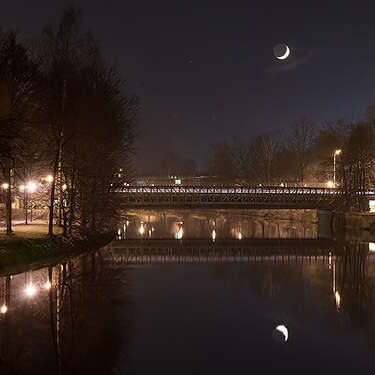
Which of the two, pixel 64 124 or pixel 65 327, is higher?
pixel 64 124

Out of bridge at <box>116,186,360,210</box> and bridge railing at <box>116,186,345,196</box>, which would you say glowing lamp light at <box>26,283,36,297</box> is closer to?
bridge at <box>116,186,360,210</box>

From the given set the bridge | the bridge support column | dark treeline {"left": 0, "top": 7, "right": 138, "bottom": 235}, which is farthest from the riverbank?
the bridge support column

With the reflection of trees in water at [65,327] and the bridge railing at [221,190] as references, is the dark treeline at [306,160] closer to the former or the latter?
the bridge railing at [221,190]

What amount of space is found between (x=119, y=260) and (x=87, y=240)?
16.6ft

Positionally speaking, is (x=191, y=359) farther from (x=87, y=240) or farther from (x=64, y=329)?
(x=87, y=240)

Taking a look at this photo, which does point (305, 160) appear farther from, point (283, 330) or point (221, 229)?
point (283, 330)

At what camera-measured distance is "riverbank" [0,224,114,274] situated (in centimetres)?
2436

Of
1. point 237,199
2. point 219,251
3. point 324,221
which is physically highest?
point 237,199

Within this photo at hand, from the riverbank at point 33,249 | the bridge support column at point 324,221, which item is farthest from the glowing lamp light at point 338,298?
the bridge support column at point 324,221

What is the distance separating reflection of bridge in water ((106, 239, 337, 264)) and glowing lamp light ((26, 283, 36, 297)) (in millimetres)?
11917

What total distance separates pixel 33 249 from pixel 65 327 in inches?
571

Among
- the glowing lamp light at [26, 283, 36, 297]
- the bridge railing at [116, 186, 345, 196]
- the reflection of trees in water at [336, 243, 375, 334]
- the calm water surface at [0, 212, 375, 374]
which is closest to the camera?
the calm water surface at [0, 212, 375, 374]

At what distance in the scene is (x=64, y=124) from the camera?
31656mm

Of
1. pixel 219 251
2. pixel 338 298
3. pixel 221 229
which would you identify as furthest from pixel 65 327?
pixel 221 229
